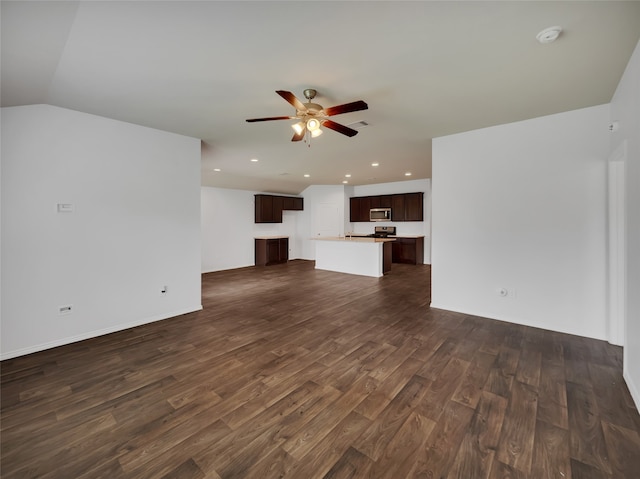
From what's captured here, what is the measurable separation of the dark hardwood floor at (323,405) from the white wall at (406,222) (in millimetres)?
5300

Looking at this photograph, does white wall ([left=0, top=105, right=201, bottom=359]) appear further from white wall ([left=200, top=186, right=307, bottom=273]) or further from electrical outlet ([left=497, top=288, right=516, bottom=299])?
electrical outlet ([left=497, top=288, right=516, bottom=299])

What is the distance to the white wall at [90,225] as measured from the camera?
285 centimetres

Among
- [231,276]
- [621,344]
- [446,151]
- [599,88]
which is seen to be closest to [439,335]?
[621,344]

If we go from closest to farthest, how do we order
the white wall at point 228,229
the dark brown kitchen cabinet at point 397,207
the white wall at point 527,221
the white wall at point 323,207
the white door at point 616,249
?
1. the white door at point 616,249
2. the white wall at point 527,221
3. the white wall at point 228,229
4. the dark brown kitchen cabinet at point 397,207
5. the white wall at point 323,207

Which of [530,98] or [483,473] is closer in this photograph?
[483,473]

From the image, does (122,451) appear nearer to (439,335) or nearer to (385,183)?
(439,335)

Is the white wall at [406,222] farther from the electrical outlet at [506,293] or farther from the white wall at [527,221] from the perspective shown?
the electrical outlet at [506,293]

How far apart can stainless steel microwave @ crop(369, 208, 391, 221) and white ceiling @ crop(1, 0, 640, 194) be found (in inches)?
210

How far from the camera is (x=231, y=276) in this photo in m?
7.18

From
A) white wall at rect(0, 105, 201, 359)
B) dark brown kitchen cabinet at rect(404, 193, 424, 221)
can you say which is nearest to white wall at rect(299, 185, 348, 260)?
dark brown kitchen cabinet at rect(404, 193, 424, 221)

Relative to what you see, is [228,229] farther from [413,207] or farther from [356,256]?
[413,207]

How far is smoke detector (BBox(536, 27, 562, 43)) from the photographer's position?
72.3 inches

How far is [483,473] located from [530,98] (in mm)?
3400

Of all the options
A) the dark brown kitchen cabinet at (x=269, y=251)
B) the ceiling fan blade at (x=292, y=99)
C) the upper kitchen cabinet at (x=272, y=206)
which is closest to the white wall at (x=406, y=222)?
the upper kitchen cabinet at (x=272, y=206)
